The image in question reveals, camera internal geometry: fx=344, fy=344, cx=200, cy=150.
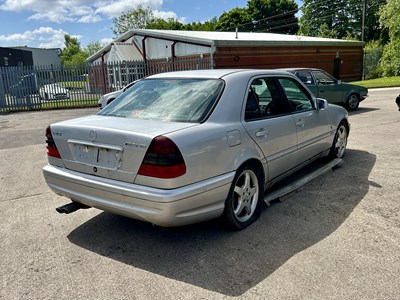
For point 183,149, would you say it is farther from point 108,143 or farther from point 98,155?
point 98,155

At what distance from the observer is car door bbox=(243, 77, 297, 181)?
141 inches

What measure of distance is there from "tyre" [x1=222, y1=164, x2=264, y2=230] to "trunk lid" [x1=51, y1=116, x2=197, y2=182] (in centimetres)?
78

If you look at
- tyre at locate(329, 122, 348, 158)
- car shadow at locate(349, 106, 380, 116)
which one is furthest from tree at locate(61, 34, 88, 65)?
tyre at locate(329, 122, 348, 158)

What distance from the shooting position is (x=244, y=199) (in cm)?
352

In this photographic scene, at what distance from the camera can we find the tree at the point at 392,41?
29391 mm

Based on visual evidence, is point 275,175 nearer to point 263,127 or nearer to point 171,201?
point 263,127

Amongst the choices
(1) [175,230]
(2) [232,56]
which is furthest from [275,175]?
(2) [232,56]

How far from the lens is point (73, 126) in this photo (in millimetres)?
3250

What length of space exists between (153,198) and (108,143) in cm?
64

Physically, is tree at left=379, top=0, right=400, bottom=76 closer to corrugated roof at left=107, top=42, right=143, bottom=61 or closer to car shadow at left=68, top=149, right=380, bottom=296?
corrugated roof at left=107, top=42, right=143, bottom=61

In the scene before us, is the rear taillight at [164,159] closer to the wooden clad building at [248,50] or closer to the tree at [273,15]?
the wooden clad building at [248,50]

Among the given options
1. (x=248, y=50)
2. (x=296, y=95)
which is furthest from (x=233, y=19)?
(x=296, y=95)

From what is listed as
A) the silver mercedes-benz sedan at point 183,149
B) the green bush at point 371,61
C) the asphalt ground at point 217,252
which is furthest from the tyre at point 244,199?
the green bush at point 371,61

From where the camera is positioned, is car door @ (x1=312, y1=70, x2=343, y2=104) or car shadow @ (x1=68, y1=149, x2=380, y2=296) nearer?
car shadow @ (x1=68, y1=149, x2=380, y2=296)
